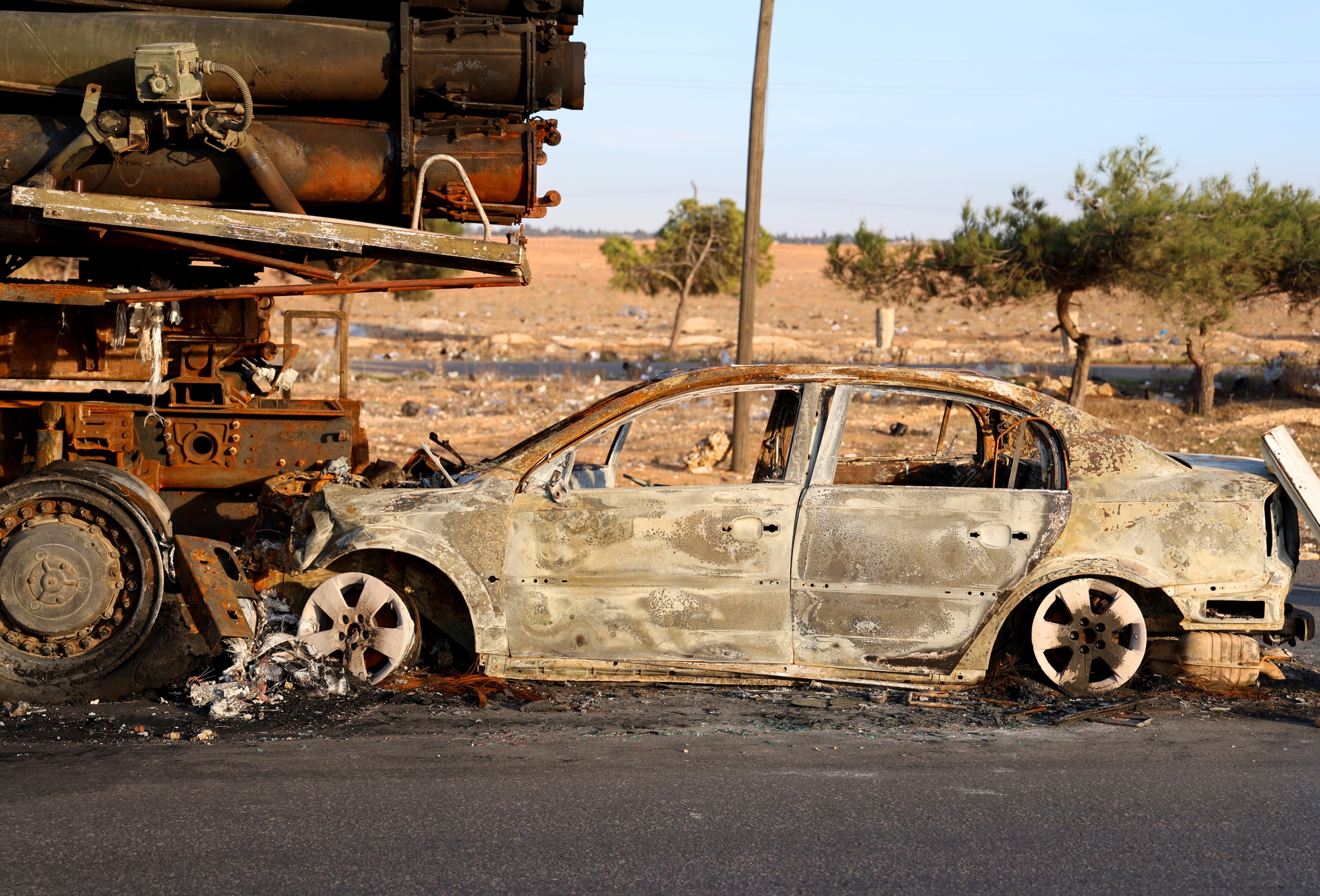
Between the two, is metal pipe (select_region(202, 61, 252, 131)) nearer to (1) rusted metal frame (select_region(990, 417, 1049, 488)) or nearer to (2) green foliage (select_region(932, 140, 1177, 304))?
(1) rusted metal frame (select_region(990, 417, 1049, 488))

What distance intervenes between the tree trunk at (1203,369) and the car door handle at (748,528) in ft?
55.0

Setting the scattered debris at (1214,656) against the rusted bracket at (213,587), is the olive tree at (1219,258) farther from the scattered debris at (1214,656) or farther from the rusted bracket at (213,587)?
the rusted bracket at (213,587)

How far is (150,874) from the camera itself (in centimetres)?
366

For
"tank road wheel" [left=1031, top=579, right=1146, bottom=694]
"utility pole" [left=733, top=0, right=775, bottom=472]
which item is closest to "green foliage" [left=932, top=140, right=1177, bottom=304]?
"utility pole" [left=733, top=0, right=775, bottom=472]

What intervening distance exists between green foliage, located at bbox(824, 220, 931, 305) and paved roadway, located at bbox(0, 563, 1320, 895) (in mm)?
18340

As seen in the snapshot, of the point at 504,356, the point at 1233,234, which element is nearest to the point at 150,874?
the point at 1233,234

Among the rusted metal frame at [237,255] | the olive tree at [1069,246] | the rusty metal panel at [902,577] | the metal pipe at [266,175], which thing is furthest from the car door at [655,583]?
the olive tree at [1069,246]

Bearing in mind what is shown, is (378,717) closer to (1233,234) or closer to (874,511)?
(874,511)

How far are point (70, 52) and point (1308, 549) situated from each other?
392 inches

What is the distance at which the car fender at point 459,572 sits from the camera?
5.53 m

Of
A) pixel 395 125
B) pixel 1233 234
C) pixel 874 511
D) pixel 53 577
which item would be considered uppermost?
pixel 1233 234

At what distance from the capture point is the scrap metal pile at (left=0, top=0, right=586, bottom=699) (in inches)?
221

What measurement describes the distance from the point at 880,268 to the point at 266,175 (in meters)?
18.4

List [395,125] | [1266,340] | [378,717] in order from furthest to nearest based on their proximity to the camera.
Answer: [1266,340] < [395,125] < [378,717]
